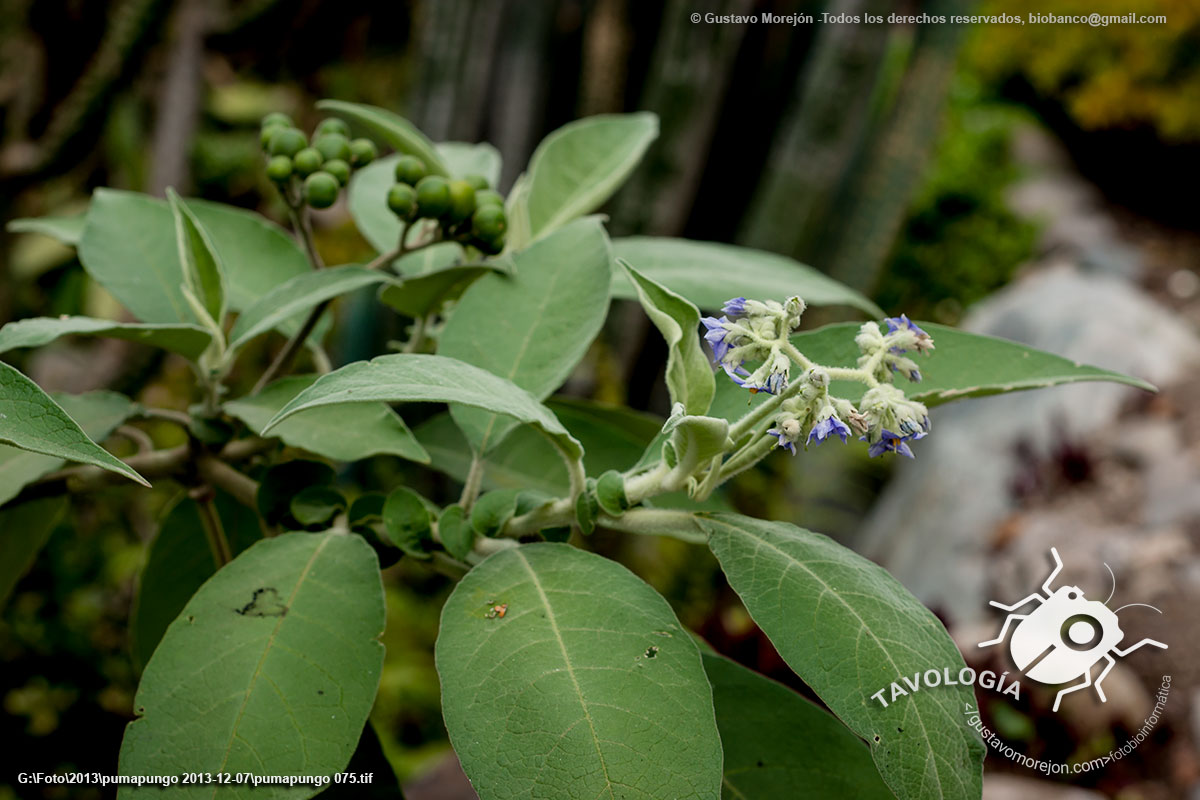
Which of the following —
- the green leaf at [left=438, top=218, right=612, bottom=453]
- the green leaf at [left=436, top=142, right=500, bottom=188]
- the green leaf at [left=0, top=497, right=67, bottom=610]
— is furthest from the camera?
the green leaf at [left=436, top=142, right=500, bottom=188]

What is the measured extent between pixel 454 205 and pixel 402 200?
0.13 ft

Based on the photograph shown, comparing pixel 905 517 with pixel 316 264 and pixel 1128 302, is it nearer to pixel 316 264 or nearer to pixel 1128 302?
pixel 1128 302

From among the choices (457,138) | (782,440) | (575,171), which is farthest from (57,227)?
(457,138)

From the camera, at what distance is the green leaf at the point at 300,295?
600 millimetres

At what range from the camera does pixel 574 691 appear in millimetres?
474

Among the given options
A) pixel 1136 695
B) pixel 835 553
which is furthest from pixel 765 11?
pixel 835 553

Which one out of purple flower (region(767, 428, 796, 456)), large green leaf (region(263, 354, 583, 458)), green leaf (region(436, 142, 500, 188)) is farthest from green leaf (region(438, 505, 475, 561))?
green leaf (region(436, 142, 500, 188))

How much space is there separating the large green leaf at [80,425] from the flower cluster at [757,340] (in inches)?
15.6

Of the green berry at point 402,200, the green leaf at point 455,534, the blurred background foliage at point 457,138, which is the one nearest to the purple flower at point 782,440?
the green leaf at point 455,534

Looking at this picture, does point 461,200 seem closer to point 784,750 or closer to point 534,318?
point 534,318

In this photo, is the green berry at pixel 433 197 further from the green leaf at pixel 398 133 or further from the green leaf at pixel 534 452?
the green leaf at pixel 534 452

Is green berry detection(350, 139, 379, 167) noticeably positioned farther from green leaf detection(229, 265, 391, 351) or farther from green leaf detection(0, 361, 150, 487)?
green leaf detection(0, 361, 150, 487)

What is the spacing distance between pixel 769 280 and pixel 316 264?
37 centimetres

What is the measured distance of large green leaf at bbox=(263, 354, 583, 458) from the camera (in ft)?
1.37
